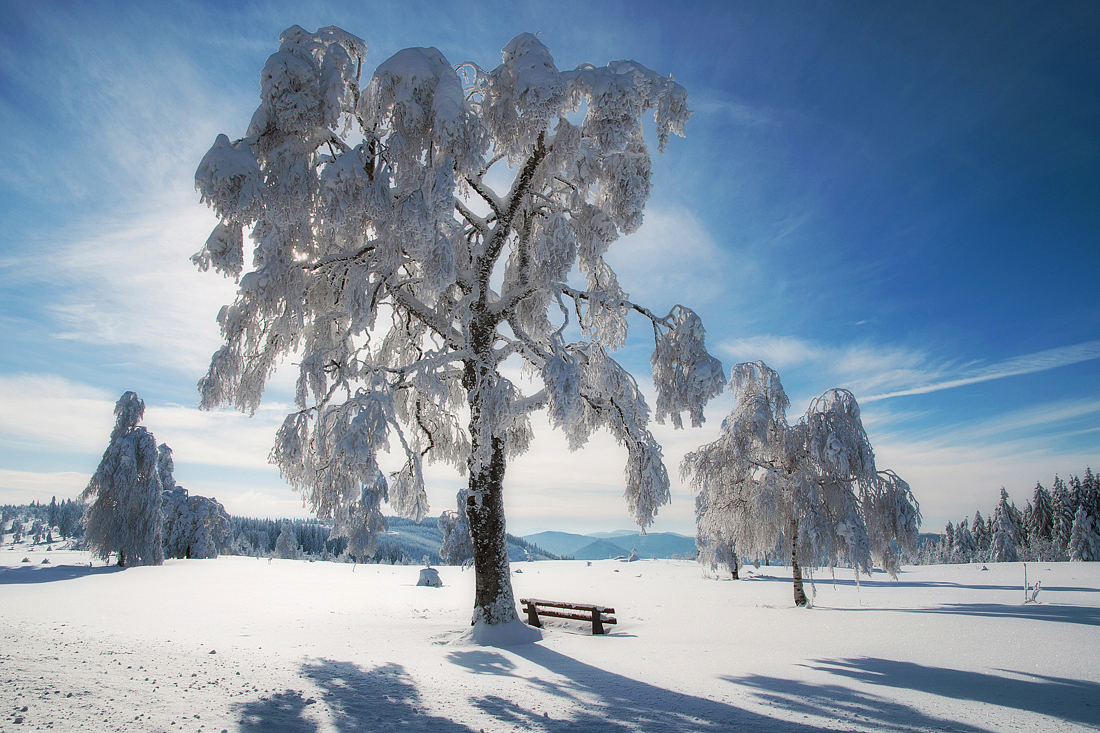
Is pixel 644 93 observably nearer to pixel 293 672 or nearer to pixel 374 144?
pixel 374 144

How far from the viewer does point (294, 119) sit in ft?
25.8

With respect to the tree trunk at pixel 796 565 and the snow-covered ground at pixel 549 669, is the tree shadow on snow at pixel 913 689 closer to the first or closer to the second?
the snow-covered ground at pixel 549 669

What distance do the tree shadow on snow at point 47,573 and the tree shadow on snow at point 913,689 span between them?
28651 mm

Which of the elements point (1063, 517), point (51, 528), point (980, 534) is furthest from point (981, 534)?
point (51, 528)

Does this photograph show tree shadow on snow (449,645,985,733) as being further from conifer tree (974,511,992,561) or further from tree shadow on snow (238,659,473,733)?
conifer tree (974,511,992,561)

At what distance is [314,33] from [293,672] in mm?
9193

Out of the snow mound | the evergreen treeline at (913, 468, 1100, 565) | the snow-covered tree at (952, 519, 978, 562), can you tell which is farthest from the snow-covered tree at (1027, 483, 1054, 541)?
the snow mound

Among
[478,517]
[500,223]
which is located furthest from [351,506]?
[500,223]

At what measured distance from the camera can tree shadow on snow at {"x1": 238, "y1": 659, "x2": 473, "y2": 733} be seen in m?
4.07

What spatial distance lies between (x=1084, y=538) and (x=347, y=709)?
64229 millimetres

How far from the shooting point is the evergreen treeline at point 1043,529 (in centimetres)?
4584

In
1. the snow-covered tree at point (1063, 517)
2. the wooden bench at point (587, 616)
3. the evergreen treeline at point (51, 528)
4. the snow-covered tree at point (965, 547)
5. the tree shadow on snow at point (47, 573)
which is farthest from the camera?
the evergreen treeline at point (51, 528)

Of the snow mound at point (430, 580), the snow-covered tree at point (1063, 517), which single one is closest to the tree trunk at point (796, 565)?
the snow mound at point (430, 580)

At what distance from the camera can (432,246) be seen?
317 inches
